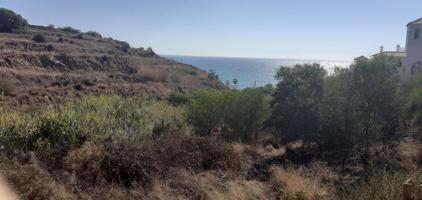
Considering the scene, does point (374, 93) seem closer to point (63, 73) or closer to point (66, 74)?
point (66, 74)

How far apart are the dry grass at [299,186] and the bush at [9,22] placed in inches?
2019

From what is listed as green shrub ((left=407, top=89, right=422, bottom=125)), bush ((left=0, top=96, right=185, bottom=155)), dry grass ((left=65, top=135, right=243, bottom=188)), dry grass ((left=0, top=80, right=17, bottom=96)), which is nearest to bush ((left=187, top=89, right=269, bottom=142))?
bush ((left=0, top=96, right=185, bottom=155))

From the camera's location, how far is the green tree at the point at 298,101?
13922mm

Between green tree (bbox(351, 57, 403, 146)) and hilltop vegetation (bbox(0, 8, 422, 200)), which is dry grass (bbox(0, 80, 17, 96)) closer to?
hilltop vegetation (bbox(0, 8, 422, 200))

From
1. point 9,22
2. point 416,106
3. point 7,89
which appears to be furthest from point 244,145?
point 9,22

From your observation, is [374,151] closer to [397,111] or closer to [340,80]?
[397,111]

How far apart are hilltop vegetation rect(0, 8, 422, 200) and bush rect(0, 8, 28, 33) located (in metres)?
38.5

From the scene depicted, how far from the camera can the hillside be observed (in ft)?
94.4

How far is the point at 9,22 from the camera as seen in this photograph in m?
52.5

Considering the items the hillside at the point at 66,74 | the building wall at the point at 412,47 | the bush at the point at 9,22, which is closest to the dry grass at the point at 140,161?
the hillside at the point at 66,74

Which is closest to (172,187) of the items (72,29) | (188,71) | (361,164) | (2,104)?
(361,164)

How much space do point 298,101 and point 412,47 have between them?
66.4 feet

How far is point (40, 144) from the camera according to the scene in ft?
30.5

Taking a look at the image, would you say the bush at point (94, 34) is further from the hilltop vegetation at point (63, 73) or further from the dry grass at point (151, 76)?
the dry grass at point (151, 76)
